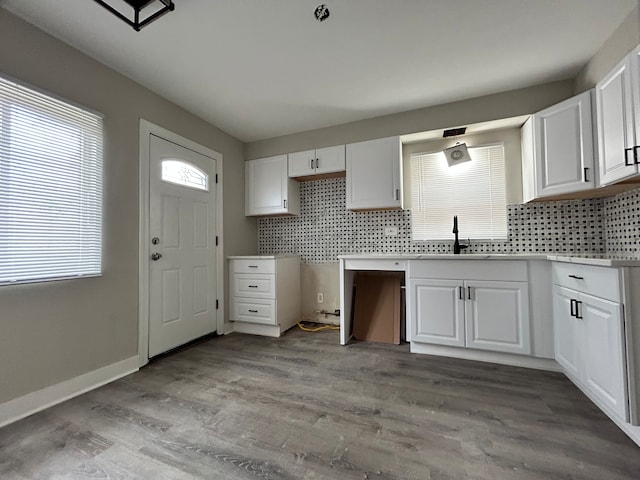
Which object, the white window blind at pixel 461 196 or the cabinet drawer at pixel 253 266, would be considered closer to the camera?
the white window blind at pixel 461 196

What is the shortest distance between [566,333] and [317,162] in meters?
2.69

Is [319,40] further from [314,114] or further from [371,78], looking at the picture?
[314,114]

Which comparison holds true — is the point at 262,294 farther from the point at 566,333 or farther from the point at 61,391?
the point at 566,333

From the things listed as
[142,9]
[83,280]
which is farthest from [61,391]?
[142,9]

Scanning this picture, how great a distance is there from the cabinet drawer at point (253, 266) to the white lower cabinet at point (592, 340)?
2.51 meters

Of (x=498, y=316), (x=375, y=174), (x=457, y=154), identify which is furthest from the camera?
(x=375, y=174)

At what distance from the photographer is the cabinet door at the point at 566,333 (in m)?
1.76

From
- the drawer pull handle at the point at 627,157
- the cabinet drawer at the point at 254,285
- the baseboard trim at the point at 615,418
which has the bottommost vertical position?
the baseboard trim at the point at 615,418

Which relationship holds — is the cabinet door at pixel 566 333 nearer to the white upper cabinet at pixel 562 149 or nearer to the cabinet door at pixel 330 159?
the white upper cabinet at pixel 562 149

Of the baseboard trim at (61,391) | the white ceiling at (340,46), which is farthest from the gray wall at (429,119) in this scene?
the baseboard trim at (61,391)

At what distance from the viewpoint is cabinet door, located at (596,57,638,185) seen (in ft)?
5.12

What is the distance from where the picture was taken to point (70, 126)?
184cm

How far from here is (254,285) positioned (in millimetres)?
3150

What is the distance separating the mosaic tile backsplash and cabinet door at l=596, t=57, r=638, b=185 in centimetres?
39
